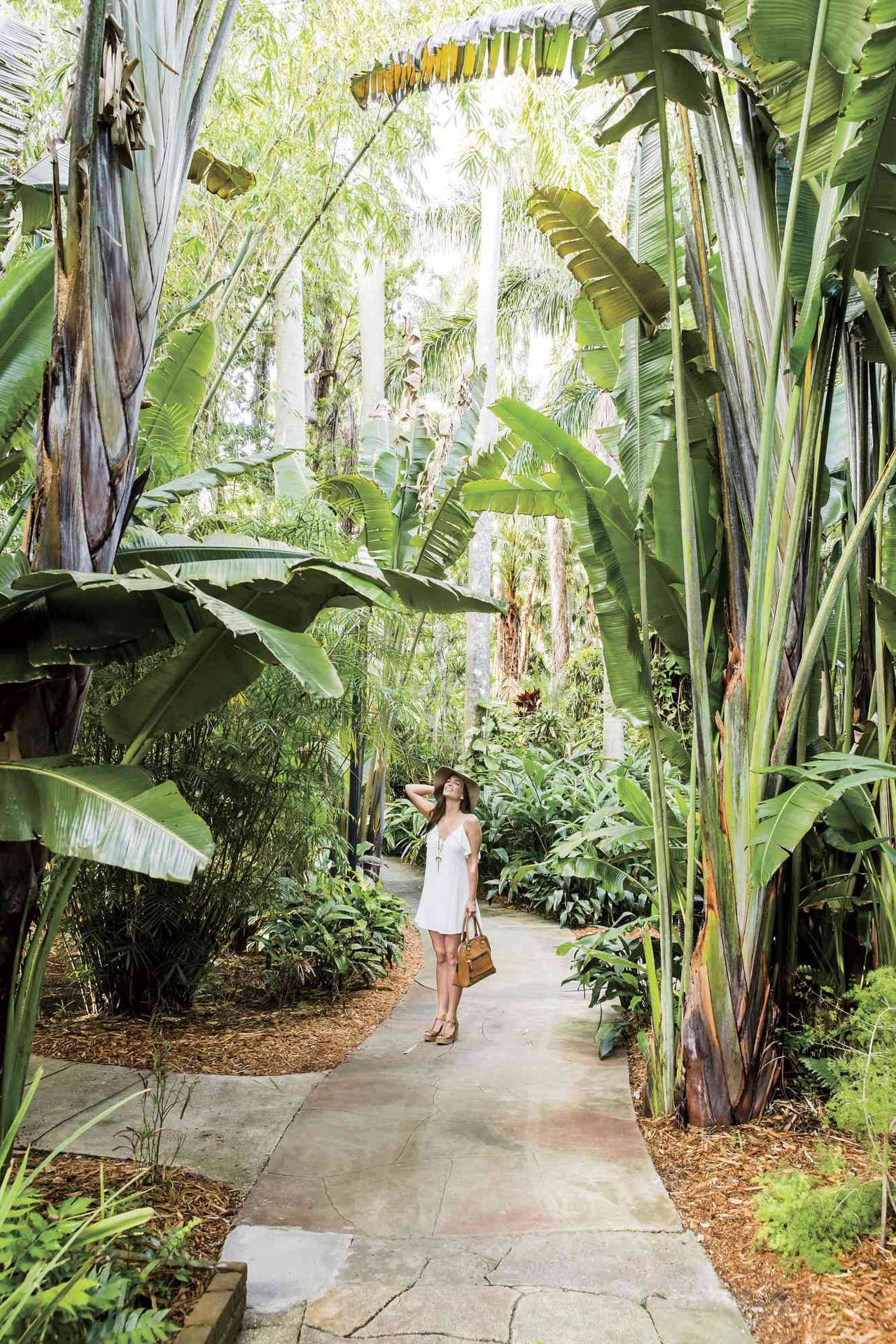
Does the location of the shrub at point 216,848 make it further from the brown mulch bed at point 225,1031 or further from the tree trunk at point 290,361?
the tree trunk at point 290,361

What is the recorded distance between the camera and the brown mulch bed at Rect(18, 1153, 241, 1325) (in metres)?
3.17

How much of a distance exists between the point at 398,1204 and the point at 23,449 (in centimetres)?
378

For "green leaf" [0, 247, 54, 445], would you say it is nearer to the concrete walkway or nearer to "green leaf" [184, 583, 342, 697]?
"green leaf" [184, 583, 342, 697]

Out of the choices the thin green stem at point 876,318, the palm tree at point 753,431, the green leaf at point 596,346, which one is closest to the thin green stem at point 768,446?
the palm tree at point 753,431

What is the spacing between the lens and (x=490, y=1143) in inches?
167

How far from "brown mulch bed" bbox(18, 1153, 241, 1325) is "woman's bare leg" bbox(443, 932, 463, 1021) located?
2442 millimetres

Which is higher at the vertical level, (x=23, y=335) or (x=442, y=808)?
(x=23, y=335)

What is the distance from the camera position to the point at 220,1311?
256 centimetres

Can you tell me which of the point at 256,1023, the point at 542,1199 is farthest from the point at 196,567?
the point at 256,1023

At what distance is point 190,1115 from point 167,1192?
1033 mm

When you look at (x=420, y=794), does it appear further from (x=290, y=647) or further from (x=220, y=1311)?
(x=220, y=1311)

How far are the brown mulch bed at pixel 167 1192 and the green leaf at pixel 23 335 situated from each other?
3036 millimetres

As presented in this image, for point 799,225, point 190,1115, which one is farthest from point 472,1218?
point 799,225

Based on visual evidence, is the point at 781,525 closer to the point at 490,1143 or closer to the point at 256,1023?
the point at 490,1143
